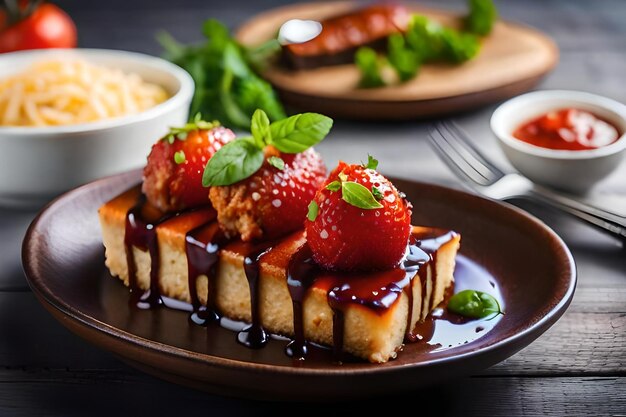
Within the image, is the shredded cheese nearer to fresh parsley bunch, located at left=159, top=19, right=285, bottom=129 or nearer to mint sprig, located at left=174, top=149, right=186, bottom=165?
fresh parsley bunch, located at left=159, top=19, right=285, bottom=129

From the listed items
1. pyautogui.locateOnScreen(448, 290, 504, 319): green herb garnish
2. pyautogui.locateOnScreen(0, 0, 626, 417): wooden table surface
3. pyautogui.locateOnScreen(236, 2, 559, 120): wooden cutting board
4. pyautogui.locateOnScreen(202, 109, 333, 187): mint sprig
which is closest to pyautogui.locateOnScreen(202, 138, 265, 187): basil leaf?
pyautogui.locateOnScreen(202, 109, 333, 187): mint sprig

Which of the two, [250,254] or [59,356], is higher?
[250,254]

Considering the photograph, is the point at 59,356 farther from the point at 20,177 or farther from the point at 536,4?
the point at 536,4

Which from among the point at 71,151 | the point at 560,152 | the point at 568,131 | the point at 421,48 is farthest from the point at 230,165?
the point at 421,48

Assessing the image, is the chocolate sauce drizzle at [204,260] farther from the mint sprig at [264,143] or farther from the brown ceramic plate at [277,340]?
the mint sprig at [264,143]

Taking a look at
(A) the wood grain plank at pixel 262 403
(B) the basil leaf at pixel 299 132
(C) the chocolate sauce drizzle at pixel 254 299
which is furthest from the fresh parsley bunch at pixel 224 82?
(A) the wood grain plank at pixel 262 403

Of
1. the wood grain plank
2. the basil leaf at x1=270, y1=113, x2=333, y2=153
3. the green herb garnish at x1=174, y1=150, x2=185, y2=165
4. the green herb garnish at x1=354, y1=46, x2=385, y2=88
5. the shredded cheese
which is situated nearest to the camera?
the wood grain plank

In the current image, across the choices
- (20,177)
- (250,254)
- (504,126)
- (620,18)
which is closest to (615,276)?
(504,126)
